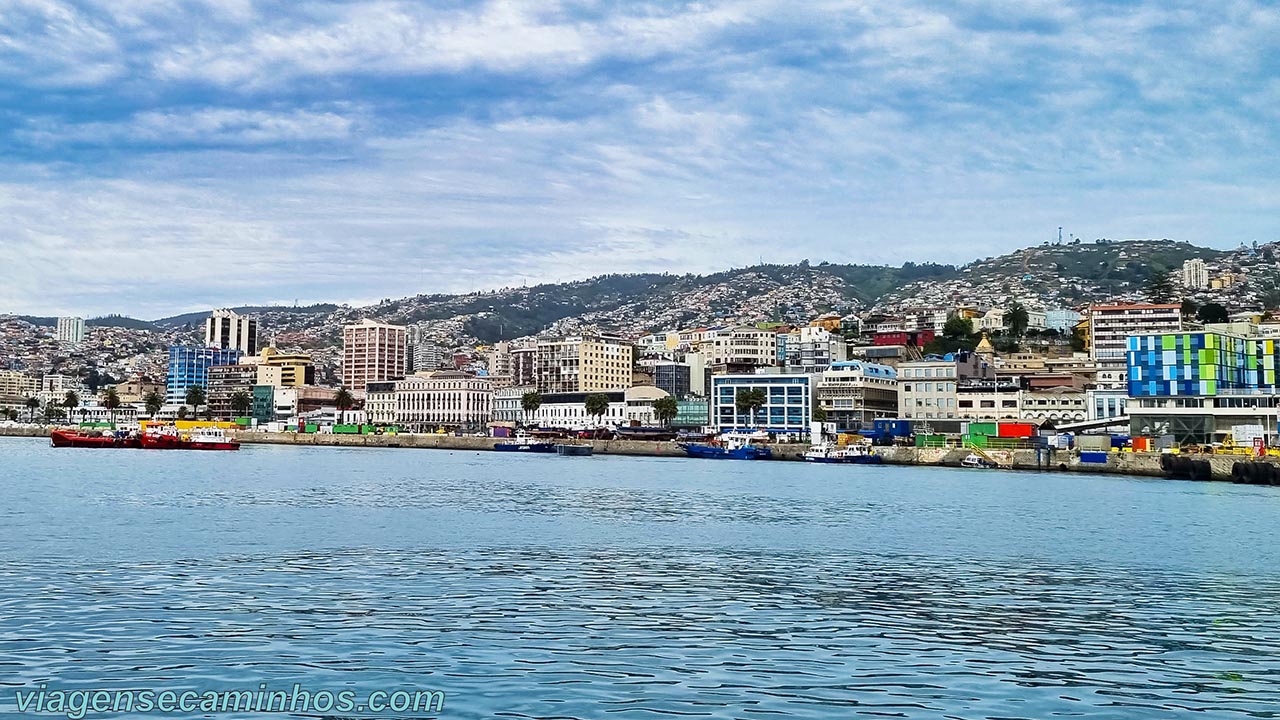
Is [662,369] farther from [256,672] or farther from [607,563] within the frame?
[256,672]

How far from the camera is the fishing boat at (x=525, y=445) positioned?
11656 centimetres

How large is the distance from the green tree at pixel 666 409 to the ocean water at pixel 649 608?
94.9 m

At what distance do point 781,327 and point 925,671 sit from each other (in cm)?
18342

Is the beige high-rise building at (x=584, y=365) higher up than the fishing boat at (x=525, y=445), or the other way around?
the beige high-rise building at (x=584, y=365)

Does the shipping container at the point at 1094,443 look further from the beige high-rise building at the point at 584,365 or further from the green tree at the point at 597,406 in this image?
the beige high-rise building at the point at 584,365

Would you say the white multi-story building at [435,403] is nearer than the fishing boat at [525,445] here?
No

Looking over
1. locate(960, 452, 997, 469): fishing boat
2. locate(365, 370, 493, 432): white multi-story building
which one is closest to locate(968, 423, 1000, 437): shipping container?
locate(960, 452, 997, 469): fishing boat

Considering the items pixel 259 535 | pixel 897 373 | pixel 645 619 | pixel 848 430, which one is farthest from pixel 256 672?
pixel 897 373

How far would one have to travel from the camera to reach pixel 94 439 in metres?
104

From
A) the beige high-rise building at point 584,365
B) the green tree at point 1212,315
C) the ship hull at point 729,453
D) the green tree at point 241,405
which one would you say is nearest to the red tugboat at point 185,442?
the ship hull at point 729,453

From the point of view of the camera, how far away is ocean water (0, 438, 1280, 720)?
1238 centimetres

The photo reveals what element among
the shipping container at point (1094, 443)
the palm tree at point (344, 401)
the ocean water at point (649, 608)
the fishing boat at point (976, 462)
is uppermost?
the palm tree at point (344, 401)

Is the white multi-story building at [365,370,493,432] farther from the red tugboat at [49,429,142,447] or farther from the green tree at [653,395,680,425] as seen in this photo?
the red tugboat at [49,429,142,447]

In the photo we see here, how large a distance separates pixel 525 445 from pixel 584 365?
53326 mm
